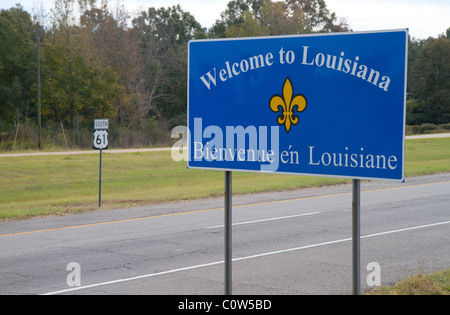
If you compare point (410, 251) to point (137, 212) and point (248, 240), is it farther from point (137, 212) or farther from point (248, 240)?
point (137, 212)

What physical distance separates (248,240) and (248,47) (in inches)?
257

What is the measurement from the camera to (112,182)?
90.4 feet

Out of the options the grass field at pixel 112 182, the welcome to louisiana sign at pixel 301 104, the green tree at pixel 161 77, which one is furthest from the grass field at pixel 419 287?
the green tree at pixel 161 77

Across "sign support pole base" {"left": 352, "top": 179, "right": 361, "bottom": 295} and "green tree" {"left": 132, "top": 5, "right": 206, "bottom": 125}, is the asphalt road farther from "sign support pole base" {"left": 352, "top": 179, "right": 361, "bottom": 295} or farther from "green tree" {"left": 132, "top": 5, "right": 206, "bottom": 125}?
"green tree" {"left": 132, "top": 5, "right": 206, "bottom": 125}

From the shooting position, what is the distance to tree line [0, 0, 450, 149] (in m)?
51.8

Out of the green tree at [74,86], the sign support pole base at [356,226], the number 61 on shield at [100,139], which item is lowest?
the sign support pole base at [356,226]

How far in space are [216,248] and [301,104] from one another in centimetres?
582

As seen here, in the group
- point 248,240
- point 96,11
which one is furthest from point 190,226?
point 96,11

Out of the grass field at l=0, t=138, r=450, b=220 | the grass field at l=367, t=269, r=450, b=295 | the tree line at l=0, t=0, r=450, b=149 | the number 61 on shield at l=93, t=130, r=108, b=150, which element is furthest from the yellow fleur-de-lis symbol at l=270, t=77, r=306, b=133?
the tree line at l=0, t=0, r=450, b=149

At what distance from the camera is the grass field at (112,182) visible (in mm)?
19797

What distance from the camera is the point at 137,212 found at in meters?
17.2

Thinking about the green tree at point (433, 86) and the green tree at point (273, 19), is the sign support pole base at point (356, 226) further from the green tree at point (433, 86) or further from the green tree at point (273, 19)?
the green tree at point (433, 86)

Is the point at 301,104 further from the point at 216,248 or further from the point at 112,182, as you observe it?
the point at 112,182

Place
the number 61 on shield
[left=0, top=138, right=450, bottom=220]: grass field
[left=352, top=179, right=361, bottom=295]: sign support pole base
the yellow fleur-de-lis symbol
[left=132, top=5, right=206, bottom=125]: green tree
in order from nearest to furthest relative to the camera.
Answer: [left=352, top=179, right=361, bottom=295]: sign support pole base < the yellow fleur-de-lis symbol < the number 61 on shield < [left=0, top=138, right=450, bottom=220]: grass field < [left=132, top=5, right=206, bottom=125]: green tree
